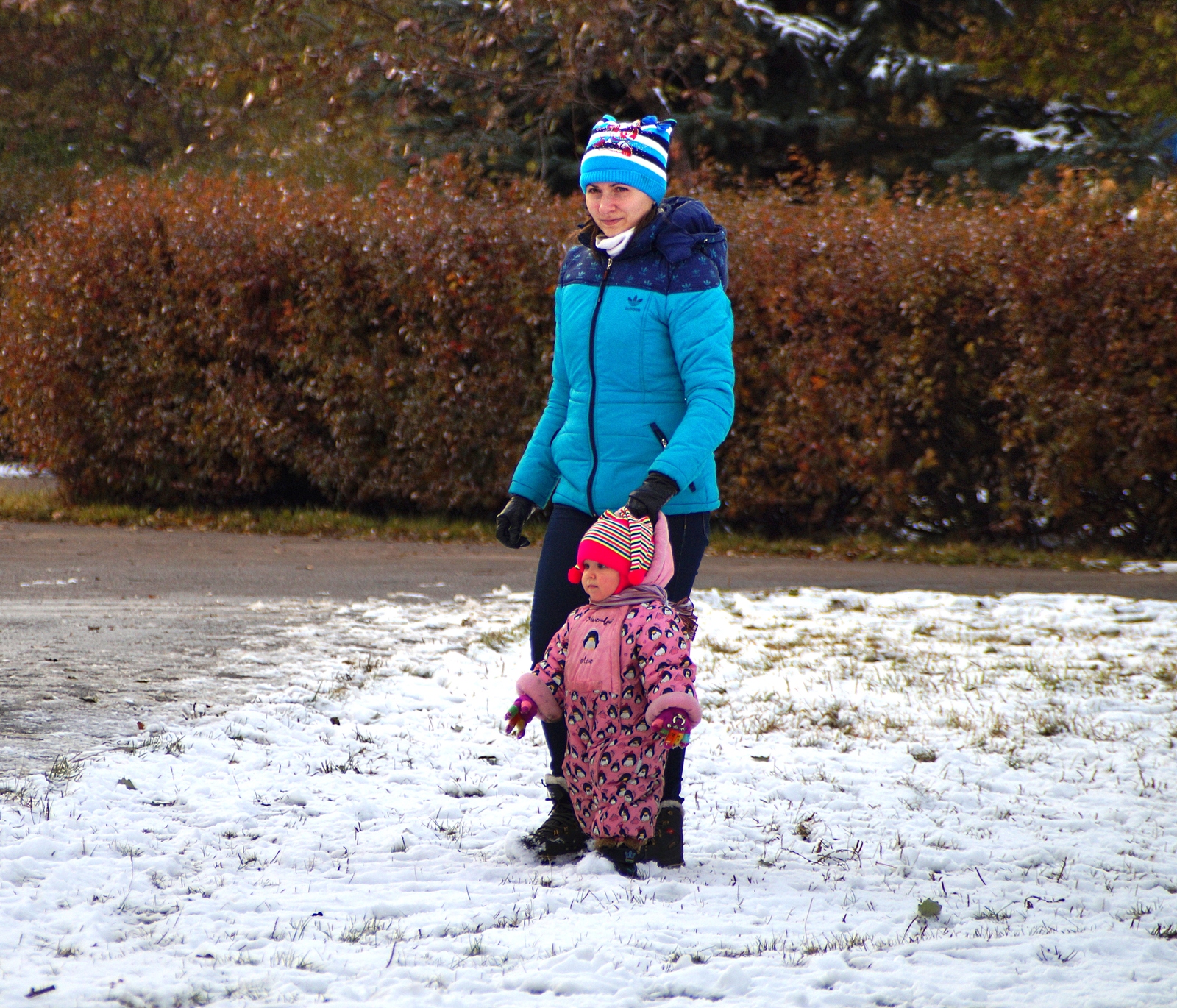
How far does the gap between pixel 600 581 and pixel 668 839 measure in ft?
2.59

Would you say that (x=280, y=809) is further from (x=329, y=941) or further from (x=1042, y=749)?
(x=1042, y=749)

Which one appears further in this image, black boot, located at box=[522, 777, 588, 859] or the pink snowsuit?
black boot, located at box=[522, 777, 588, 859]

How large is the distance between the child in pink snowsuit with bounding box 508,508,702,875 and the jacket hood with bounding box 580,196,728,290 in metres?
0.76

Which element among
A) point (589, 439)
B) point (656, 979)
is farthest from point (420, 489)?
point (656, 979)

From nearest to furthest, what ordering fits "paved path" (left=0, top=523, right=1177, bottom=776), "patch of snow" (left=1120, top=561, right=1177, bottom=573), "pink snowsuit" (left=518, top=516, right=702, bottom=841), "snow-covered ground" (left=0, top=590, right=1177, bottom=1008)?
1. "snow-covered ground" (left=0, top=590, right=1177, bottom=1008)
2. "pink snowsuit" (left=518, top=516, right=702, bottom=841)
3. "paved path" (left=0, top=523, right=1177, bottom=776)
4. "patch of snow" (left=1120, top=561, right=1177, bottom=573)

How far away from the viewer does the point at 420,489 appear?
11.4m

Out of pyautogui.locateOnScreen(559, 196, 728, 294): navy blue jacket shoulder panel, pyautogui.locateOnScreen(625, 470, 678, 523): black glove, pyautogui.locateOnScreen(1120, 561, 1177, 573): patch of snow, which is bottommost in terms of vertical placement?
pyautogui.locateOnScreen(1120, 561, 1177, 573): patch of snow

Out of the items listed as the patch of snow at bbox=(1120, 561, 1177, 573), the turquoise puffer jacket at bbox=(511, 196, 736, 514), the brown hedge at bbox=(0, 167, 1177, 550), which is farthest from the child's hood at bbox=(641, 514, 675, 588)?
the patch of snow at bbox=(1120, 561, 1177, 573)

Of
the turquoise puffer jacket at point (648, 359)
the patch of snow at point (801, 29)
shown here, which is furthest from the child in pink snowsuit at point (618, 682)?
the patch of snow at point (801, 29)

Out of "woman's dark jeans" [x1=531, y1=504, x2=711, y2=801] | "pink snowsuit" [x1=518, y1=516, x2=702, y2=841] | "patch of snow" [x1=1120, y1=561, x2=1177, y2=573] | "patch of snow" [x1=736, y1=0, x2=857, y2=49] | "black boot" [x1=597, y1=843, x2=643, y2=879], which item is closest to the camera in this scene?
"pink snowsuit" [x1=518, y1=516, x2=702, y2=841]

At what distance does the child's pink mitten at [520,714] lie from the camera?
3.45m

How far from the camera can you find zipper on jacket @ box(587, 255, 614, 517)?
355 centimetres

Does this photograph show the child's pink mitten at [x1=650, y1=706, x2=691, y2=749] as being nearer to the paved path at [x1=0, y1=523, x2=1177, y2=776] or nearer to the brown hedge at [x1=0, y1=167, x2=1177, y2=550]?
the paved path at [x1=0, y1=523, x2=1177, y2=776]

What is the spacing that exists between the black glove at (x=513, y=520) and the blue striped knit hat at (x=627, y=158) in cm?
93
